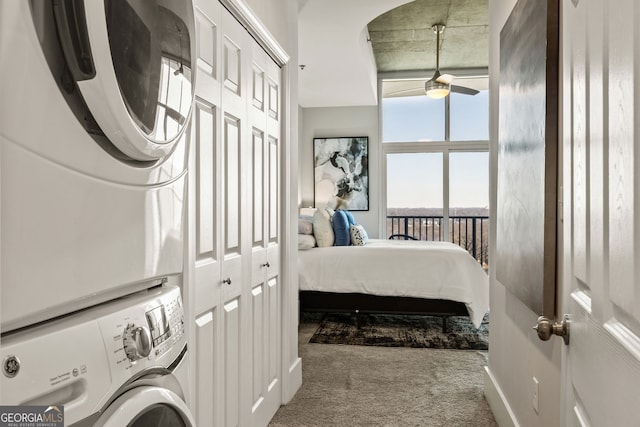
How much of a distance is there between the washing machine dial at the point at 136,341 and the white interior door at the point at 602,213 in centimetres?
74

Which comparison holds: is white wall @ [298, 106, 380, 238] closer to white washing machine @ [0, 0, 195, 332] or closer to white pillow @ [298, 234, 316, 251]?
white pillow @ [298, 234, 316, 251]

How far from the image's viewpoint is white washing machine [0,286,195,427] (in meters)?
0.60

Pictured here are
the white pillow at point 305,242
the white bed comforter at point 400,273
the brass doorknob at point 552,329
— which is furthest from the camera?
the white pillow at point 305,242

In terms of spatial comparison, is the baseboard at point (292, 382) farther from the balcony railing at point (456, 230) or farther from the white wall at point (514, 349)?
the balcony railing at point (456, 230)

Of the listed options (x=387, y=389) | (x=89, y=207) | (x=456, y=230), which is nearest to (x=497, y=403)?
(x=387, y=389)

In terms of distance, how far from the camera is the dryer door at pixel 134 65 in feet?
2.17

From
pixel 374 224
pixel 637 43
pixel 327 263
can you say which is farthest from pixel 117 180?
pixel 374 224

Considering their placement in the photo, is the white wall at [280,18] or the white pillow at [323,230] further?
the white pillow at [323,230]

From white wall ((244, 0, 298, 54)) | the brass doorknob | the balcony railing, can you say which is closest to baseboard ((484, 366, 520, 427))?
the brass doorknob

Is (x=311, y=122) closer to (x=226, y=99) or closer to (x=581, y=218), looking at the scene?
(x=226, y=99)

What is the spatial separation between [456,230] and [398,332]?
3.24 meters

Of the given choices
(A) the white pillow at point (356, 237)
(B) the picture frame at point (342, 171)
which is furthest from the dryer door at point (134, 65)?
(B) the picture frame at point (342, 171)

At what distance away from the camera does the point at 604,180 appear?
78 cm

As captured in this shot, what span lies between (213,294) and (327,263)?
2.89 m
